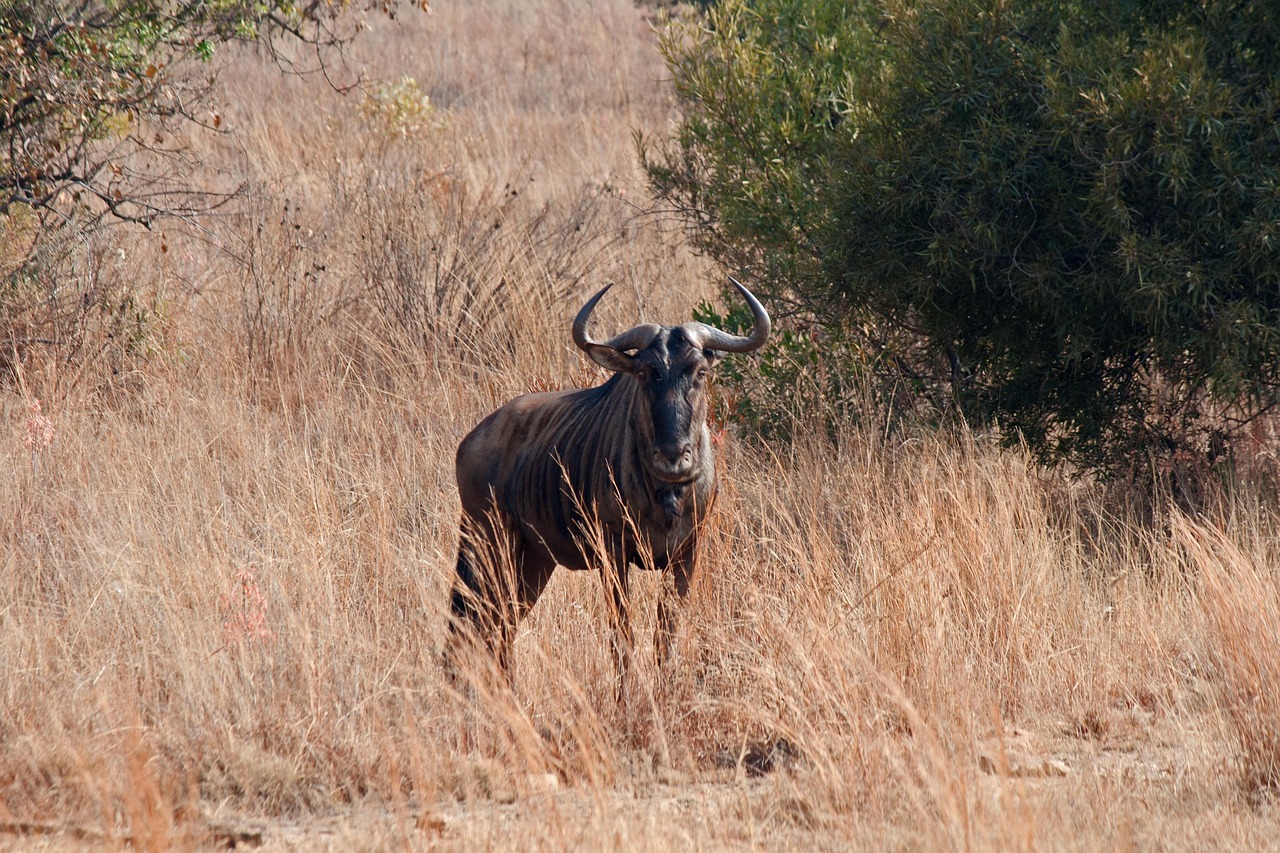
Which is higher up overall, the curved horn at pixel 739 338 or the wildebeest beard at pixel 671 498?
the curved horn at pixel 739 338

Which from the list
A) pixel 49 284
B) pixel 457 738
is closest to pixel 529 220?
pixel 49 284

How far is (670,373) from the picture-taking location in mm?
5152

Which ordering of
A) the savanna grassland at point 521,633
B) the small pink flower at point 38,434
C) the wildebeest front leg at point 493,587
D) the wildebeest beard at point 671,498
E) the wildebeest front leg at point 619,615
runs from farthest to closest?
the small pink flower at point 38,434 < the wildebeest front leg at point 493,587 < the wildebeest beard at point 671,498 < the wildebeest front leg at point 619,615 < the savanna grassland at point 521,633

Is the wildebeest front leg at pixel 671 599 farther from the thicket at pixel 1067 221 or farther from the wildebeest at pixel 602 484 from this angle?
the thicket at pixel 1067 221

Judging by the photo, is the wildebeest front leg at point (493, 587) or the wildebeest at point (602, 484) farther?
the wildebeest front leg at point (493, 587)

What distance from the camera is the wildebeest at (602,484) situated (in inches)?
203

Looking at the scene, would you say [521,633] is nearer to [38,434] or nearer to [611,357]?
[611,357]

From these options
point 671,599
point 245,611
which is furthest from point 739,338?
point 245,611

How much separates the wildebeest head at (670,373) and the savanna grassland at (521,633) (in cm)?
72

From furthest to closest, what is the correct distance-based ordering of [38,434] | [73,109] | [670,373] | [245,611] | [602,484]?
1. [73,109]
2. [38,434]
3. [245,611]
4. [602,484]
5. [670,373]

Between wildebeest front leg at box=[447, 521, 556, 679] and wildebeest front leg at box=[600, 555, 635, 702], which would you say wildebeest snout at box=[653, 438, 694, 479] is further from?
wildebeest front leg at box=[447, 521, 556, 679]

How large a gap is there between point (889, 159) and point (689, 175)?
353 centimetres

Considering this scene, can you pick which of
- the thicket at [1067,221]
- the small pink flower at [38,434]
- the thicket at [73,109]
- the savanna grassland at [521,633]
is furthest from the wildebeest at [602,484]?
the thicket at [73,109]

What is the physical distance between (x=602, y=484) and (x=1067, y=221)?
3.27 m
